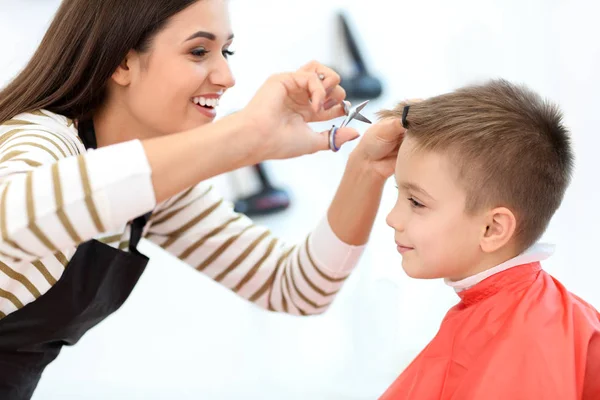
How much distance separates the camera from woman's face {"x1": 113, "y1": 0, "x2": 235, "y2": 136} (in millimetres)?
1400

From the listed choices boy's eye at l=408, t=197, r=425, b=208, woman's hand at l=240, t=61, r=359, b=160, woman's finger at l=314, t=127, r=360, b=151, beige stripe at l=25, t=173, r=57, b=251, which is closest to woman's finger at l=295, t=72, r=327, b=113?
woman's hand at l=240, t=61, r=359, b=160

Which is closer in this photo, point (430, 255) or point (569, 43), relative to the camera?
point (430, 255)

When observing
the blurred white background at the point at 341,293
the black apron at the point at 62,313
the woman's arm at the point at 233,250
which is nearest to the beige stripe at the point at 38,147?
the black apron at the point at 62,313

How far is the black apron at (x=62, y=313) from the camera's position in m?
1.33

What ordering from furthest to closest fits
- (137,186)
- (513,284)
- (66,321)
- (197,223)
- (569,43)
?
(569,43) → (197,223) → (66,321) → (513,284) → (137,186)

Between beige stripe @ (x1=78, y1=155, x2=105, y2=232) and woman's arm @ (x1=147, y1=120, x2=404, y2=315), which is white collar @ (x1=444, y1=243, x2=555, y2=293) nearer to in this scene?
woman's arm @ (x1=147, y1=120, x2=404, y2=315)

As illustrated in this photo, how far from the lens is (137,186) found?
39.9 inches

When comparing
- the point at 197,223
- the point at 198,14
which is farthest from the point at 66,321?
the point at 198,14

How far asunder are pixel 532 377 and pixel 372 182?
1.54ft

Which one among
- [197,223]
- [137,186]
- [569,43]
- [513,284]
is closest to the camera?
[137,186]

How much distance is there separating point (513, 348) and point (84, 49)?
88 cm

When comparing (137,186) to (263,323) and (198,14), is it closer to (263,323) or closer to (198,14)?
(198,14)

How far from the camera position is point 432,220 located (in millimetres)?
1226

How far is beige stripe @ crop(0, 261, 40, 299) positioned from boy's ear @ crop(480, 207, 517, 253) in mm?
744
